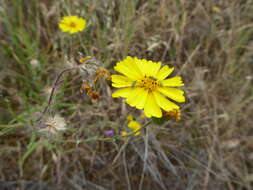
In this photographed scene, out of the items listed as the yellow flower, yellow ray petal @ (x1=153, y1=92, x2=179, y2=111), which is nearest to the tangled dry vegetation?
the yellow flower

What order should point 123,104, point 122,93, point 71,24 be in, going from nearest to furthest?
point 122,93
point 123,104
point 71,24

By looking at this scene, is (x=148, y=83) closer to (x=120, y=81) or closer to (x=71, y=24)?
(x=120, y=81)

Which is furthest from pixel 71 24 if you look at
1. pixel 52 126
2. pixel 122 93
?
pixel 122 93

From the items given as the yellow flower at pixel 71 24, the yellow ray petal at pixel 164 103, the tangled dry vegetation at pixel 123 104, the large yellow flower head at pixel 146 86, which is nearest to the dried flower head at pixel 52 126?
the tangled dry vegetation at pixel 123 104

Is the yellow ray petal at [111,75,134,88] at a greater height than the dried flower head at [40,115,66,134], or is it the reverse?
the yellow ray petal at [111,75,134,88]

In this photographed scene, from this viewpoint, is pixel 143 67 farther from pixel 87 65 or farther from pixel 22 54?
pixel 22 54

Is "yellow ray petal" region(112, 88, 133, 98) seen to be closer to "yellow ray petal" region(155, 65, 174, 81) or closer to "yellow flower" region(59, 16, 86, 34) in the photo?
"yellow ray petal" region(155, 65, 174, 81)

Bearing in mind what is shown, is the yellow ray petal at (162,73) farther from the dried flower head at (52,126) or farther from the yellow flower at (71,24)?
the yellow flower at (71,24)
